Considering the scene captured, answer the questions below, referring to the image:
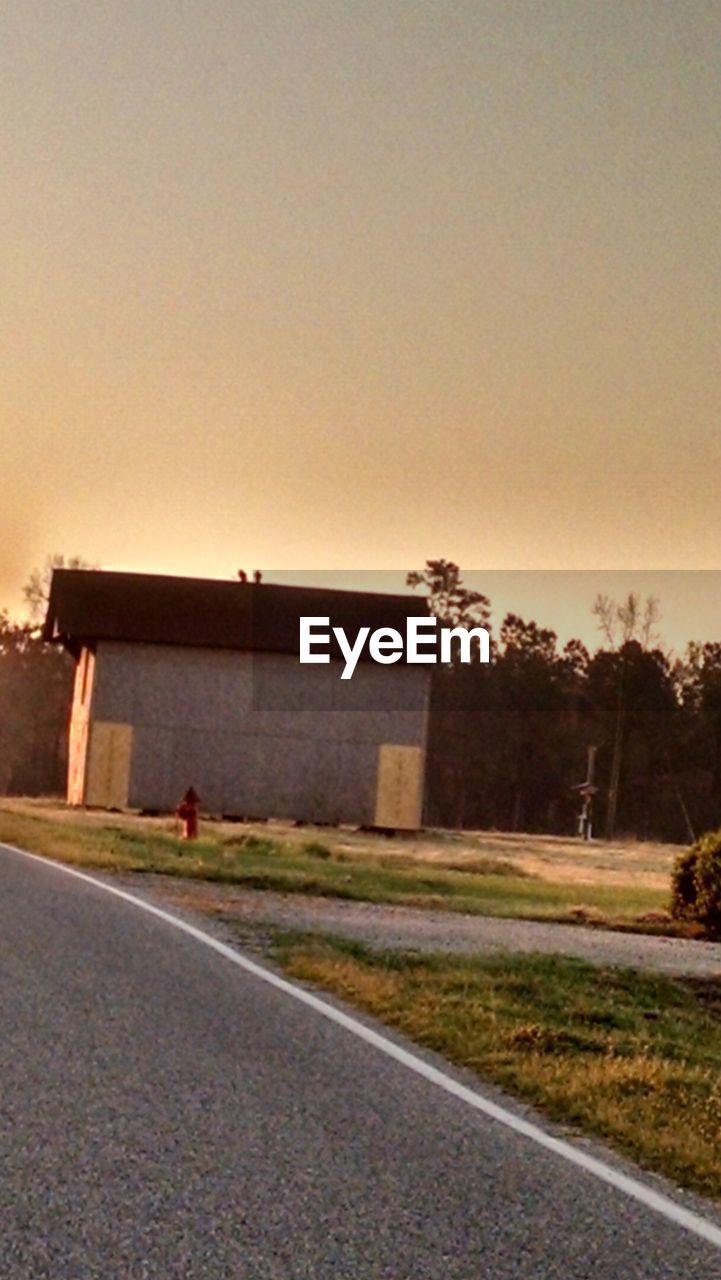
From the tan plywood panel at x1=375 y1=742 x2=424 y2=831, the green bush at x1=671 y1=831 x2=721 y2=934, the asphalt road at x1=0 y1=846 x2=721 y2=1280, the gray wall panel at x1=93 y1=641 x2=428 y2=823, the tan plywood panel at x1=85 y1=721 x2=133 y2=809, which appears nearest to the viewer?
the asphalt road at x1=0 y1=846 x2=721 y2=1280

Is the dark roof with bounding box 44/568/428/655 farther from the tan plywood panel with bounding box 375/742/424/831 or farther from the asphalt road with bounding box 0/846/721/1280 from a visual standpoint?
the asphalt road with bounding box 0/846/721/1280

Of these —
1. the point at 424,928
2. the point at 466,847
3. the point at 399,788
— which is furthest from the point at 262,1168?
the point at 399,788

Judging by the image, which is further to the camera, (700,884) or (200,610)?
(200,610)

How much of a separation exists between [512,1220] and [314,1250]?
977mm

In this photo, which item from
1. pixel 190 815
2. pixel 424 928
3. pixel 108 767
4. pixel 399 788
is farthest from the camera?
pixel 399 788

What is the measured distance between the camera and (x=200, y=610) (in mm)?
62719

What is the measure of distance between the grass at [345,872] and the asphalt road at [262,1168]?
14607mm

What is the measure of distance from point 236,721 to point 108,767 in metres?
4.01

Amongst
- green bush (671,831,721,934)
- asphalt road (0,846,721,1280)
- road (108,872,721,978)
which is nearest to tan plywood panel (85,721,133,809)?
road (108,872,721,978)

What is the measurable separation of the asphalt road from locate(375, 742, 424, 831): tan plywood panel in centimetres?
4578

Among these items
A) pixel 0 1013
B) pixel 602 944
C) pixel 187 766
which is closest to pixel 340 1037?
pixel 0 1013

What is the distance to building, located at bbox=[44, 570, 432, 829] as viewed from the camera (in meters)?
58.4

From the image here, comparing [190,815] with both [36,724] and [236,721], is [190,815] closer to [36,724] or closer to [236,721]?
[236,721]

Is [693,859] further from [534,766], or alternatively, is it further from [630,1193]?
[534,766]
